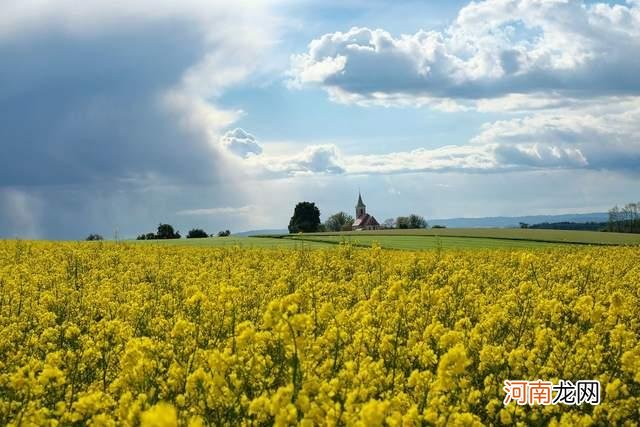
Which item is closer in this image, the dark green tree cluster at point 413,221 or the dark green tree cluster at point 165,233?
the dark green tree cluster at point 165,233

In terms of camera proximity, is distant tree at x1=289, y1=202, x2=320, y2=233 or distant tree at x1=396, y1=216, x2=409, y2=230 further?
distant tree at x1=396, y1=216, x2=409, y2=230

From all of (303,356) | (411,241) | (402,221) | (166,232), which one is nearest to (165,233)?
(166,232)

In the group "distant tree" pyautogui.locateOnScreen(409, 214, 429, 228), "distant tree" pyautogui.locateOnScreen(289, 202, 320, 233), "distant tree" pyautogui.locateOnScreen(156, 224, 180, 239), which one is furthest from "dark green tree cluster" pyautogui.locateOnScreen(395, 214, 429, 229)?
"distant tree" pyautogui.locateOnScreen(156, 224, 180, 239)

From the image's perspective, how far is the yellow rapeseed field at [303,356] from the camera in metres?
5.21

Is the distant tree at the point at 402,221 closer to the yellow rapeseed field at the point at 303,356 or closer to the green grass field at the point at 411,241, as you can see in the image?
the green grass field at the point at 411,241

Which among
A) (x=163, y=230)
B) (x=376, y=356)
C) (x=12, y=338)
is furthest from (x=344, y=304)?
(x=163, y=230)

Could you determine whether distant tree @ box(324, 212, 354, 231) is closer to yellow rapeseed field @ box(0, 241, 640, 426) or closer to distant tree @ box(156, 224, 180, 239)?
distant tree @ box(156, 224, 180, 239)
